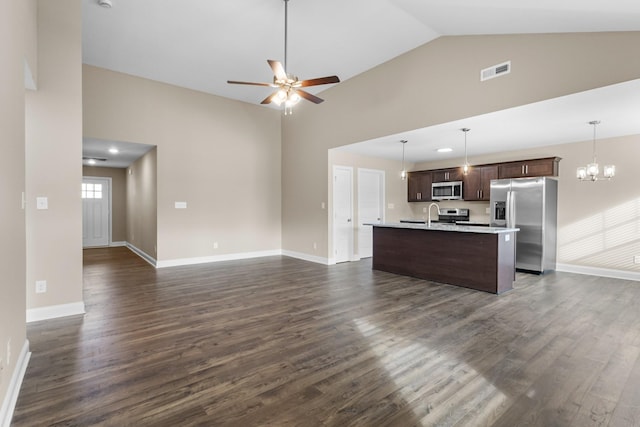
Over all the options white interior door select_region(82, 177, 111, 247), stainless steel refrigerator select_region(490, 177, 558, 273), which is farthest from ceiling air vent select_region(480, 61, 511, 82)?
white interior door select_region(82, 177, 111, 247)

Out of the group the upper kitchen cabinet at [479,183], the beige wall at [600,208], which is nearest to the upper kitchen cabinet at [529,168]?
the upper kitchen cabinet at [479,183]

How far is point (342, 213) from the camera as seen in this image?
7.06 m

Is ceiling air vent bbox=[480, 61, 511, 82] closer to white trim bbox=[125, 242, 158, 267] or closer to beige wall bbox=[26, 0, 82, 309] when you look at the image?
beige wall bbox=[26, 0, 82, 309]

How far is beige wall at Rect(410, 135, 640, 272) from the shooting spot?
17.4 feet

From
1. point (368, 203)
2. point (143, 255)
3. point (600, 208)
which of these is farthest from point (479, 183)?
point (143, 255)

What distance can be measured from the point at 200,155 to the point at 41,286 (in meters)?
3.97

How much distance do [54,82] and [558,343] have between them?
5.74m

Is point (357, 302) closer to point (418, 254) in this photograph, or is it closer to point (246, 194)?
point (418, 254)

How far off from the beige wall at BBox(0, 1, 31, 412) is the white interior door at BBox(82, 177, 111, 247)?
27.6 feet

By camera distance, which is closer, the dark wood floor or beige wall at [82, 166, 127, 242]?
the dark wood floor

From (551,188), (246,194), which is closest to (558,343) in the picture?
(551,188)

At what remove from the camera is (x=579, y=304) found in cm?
395

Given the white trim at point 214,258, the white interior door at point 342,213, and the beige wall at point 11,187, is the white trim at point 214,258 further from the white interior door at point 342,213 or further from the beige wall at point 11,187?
the beige wall at point 11,187

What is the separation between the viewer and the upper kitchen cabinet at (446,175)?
7.41 metres
